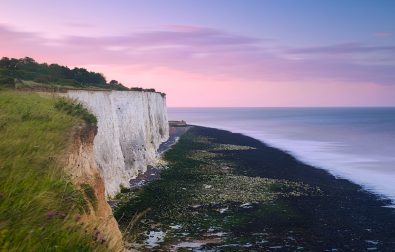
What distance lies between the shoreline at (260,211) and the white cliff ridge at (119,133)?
226 centimetres

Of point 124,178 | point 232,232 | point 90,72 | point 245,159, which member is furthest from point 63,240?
point 90,72

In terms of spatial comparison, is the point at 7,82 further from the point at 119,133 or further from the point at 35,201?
the point at 35,201

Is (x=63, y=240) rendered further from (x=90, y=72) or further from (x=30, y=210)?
(x=90, y=72)

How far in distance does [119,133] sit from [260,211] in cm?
1828

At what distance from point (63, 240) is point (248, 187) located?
89.4ft

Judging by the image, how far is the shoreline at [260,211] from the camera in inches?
779

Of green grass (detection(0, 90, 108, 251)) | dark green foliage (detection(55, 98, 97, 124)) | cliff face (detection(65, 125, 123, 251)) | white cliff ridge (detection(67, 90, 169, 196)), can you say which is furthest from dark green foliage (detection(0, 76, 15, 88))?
green grass (detection(0, 90, 108, 251))

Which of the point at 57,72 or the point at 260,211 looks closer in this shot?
the point at 260,211

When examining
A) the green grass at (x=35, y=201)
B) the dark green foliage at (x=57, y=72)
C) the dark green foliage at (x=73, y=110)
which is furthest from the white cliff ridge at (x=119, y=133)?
the green grass at (x=35, y=201)

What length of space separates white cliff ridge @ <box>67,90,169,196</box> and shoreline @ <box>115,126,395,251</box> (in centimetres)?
226

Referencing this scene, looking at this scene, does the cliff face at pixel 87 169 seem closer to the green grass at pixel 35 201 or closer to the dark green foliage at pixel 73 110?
the dark green foliage at pixel 73 110

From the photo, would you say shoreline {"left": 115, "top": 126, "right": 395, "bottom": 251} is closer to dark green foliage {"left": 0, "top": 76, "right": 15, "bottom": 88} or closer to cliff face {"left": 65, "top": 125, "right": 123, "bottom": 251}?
cliff face {"left": 65, "top": 125, "right": 123, "bottom": 251}

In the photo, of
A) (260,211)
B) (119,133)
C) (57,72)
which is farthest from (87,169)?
(57,72)

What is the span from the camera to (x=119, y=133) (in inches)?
1539
